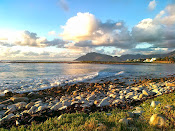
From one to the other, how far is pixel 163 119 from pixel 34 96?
9510mm

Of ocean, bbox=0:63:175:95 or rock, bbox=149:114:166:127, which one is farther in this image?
ocean, bbox=0:63:175:95

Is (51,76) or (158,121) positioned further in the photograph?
(51,76)

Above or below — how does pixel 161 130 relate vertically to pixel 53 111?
above

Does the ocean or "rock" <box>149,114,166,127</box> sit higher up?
"rock" <box>149,114,166,127</box>

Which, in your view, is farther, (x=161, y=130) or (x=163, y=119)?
(x=163, y=119)

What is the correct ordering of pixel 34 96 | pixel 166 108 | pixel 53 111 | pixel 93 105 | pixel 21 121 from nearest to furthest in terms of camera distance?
1. pixel 166 108
2. pixel 21 121
3. pixel 53 111
4. pixel 93 105
5. pixel 34 96

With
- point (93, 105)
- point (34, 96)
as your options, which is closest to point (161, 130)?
point (93, 105)

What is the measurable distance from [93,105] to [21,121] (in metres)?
4.04

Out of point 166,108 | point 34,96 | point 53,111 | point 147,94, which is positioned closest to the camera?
point 166,108

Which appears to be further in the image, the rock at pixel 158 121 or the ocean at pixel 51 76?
the ocean at pixel 51 76

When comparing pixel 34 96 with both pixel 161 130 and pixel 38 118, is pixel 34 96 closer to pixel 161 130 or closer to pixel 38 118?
pixel 38 118

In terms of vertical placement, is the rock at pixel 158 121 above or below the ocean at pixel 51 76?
above

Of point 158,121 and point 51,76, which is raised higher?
point 158,121

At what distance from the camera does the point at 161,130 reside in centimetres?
347
